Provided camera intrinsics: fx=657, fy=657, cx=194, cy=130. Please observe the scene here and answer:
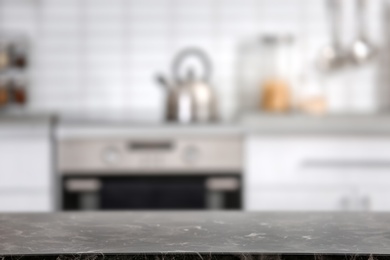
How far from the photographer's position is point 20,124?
243cm

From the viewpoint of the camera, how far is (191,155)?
8.25ft

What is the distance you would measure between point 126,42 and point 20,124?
825mm

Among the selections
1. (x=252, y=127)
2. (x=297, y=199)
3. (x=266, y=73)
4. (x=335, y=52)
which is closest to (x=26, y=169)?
(x=252, y=127)

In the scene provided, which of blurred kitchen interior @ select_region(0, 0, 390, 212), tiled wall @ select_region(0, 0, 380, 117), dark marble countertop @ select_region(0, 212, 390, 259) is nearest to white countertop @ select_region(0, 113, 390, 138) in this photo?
blurred kitchen interior @ select_region(0, 0, 390, 212)

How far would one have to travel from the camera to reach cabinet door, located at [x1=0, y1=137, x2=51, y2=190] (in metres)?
2.44

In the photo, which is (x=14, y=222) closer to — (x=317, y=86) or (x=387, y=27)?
(x=317, y=86)

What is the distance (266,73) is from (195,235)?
7.66ft

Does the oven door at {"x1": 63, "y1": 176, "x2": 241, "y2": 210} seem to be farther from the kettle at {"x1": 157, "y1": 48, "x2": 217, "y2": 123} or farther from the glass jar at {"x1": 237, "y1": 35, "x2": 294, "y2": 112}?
the glass jar at {"x1": 237, "y1": 35, "x2": 294, "y2": 112}

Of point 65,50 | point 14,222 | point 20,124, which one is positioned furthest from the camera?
point 65,50

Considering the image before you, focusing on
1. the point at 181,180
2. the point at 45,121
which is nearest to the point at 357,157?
the point at 181,180

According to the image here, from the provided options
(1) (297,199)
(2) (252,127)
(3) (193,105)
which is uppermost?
(3) (193,105)

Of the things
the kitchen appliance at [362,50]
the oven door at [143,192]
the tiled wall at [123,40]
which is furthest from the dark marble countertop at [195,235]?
the tiled wall at [123,40]

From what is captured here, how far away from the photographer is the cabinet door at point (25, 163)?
2438 mm

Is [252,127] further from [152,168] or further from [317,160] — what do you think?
[152,168]
